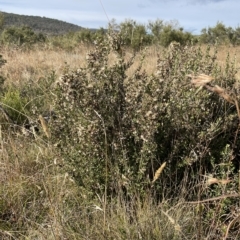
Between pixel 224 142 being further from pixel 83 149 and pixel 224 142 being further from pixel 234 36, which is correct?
pixel 234 36

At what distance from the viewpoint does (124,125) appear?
243 centimetres

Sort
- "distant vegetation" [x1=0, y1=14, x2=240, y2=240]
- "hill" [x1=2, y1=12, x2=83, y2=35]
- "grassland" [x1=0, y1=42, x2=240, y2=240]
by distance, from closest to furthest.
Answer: "grassland" [x1=0, y1=42, x2=240, y2=240]
"distant vegetation" [x1=0, y1=14, x2=240, y2=240]
"hill" [x1=2, y1=12, x2=83, y2=35]

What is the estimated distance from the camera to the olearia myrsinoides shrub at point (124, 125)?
2.28 meters

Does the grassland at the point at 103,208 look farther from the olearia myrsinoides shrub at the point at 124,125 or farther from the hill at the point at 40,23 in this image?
the hill at the point at 40,23

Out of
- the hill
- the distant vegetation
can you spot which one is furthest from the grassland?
the hill

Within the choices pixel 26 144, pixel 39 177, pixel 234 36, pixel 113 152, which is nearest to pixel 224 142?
pixel 113 152

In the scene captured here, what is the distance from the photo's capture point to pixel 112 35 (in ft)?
8.11

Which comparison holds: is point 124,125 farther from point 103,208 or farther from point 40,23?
point 40,23

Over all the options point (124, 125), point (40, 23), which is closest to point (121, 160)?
point (124, 125)

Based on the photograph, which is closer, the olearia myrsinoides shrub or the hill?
the olearia myrsinoides shrub

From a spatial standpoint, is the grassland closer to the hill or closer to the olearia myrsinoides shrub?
the olearia myrsinoides shrub

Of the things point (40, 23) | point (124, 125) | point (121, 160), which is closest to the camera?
point (121, 160)

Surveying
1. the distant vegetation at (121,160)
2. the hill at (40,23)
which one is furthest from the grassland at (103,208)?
the hill at (40,23)

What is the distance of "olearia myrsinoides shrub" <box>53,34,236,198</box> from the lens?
228cm
